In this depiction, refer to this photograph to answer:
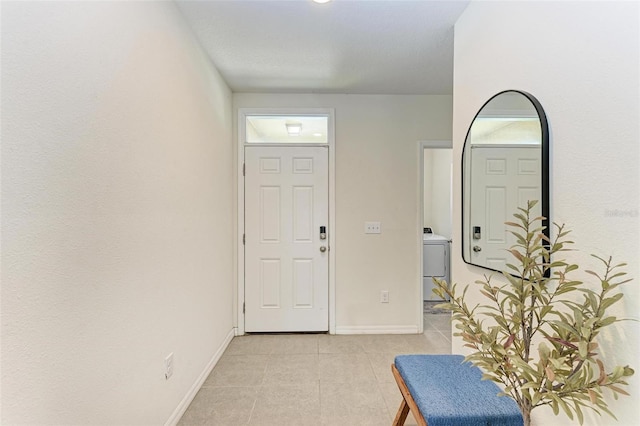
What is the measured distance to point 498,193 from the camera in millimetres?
1358

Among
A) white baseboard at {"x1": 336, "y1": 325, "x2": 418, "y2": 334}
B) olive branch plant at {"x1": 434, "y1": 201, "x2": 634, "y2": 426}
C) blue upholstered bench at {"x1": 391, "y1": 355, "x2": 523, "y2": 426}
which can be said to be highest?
olive branch plant at {"x1": 434, "y1": 201, "x2": 634, "y2": 426}

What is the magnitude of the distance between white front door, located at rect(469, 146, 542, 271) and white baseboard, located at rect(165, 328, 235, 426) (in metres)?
1.89

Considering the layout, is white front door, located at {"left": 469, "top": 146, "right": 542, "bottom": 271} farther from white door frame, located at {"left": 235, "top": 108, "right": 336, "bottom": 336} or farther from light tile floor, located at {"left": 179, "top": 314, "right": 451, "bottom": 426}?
white door frame, located at {"left": 235, "top": 108, "right": 336, "bottom": 336}

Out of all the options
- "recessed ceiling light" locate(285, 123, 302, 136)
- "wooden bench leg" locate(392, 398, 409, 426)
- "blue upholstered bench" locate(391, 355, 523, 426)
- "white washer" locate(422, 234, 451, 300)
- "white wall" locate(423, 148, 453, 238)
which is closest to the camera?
"blue upholstered bench" locate(391, 355, 523, 426)

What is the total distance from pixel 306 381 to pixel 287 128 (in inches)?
98.3

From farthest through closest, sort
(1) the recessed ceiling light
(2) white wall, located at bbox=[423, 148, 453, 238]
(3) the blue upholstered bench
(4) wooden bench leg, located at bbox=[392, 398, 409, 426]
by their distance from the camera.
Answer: (2) white wall, located at bbox=[423, 148, 453, 238] < (1) the recessed ceiling light < (4) wooden bench leg, located at bbox=[392, 398, 409, 426] < (3) the blue upholstered bench

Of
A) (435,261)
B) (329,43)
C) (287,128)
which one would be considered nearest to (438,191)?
(435,261)

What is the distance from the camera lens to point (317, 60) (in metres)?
2.33

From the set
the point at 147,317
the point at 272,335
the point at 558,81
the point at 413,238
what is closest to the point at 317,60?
the point at 558,81

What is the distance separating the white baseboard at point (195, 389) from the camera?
65.8 inches

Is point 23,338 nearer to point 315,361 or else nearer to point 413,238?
point 315,361

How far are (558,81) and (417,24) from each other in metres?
1.15

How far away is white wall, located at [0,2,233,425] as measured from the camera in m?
0.79

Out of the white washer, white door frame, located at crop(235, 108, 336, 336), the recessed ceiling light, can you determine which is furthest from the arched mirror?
the white washer
